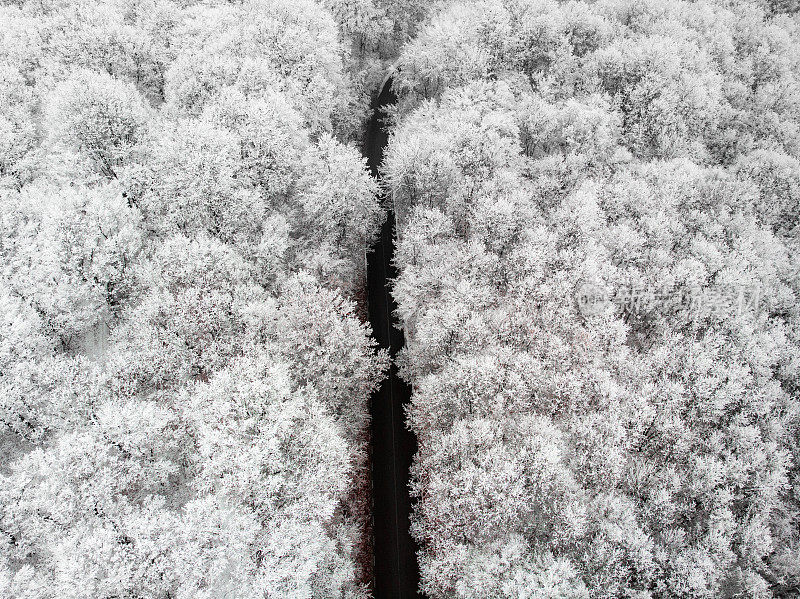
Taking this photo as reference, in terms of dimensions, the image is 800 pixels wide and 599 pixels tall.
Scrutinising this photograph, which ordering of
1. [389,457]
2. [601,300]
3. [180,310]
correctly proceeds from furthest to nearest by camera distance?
[389,457]
[601,300]
[180,310]

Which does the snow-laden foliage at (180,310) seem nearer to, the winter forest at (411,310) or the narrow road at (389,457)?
the winter forest at (411,310)

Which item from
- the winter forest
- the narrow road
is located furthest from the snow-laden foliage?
the narrow road

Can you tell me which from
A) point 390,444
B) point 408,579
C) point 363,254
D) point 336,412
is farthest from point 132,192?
point 408,579

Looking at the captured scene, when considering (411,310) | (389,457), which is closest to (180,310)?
(411,310)

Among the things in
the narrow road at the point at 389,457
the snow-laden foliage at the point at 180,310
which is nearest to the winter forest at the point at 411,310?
the snow-laden foliage at the point at 180,310

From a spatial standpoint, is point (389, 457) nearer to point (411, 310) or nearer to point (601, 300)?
point (411, 310)

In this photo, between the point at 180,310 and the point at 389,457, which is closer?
the point at 180,310
